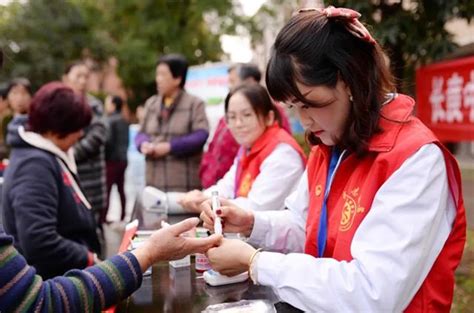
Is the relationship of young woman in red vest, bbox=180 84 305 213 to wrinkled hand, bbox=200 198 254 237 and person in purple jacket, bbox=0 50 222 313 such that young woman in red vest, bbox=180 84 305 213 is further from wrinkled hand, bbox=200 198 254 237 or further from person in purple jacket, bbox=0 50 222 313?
person in purple jacket, bbox=0 50 222 313

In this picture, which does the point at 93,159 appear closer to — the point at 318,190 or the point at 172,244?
the point at 172,244

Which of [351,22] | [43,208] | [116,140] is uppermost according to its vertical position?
[351,22]

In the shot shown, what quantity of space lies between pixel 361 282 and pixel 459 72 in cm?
404

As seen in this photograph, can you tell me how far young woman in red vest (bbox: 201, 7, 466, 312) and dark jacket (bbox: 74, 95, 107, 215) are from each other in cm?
293

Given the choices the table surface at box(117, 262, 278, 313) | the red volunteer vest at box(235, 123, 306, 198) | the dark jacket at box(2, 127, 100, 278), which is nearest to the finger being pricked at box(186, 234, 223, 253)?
the table surface at box(117, 262, 278, 313)

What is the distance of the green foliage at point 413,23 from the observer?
3.93 m

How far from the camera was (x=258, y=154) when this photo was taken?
8.45 feet

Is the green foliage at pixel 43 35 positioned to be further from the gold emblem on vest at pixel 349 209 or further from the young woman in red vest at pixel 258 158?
the gold emblem on vest at pixel 349 209

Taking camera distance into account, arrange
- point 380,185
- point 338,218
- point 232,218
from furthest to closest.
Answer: point 232,218 < point 338,218 < point 380,185

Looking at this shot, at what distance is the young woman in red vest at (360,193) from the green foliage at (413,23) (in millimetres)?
2644

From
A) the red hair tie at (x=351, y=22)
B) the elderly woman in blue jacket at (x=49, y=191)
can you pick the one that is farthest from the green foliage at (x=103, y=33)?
the red hair tie at (x=351, y=22)

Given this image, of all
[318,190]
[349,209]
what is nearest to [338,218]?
[349,209]

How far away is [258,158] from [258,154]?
0.07 feet

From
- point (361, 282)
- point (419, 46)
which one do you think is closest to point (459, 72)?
point (419, 46)
